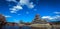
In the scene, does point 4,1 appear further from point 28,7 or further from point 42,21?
point 42,21

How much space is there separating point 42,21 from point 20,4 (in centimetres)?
111

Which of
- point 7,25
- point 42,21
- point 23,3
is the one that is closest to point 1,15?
point 7,25

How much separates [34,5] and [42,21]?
0.72 meters

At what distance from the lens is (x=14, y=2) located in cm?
670

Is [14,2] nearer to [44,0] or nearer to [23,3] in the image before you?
[23,3]

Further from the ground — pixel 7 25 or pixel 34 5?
pixel 34 5

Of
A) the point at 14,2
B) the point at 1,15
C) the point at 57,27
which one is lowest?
the point at 57,27

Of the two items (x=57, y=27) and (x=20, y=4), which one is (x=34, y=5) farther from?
(x=57, y=27)

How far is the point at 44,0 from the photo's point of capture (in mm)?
6742

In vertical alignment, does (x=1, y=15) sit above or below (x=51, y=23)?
above

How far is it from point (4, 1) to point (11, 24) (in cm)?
97

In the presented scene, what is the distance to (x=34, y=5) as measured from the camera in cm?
677

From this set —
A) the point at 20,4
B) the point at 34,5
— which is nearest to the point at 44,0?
the point at 34,5

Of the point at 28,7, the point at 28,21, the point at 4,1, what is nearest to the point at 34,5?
the point at 28,7
